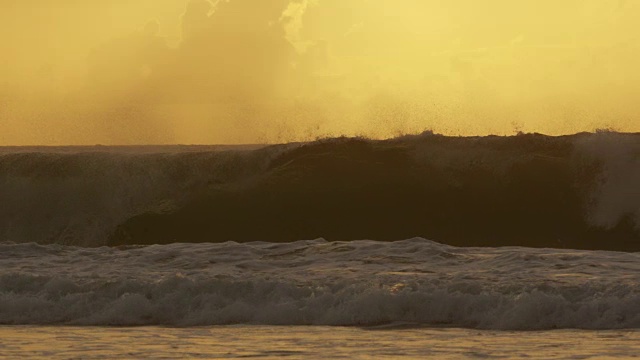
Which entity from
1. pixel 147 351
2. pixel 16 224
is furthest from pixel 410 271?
pixel 16 224

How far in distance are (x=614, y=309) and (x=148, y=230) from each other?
15.0 m

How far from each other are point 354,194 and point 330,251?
8.92m

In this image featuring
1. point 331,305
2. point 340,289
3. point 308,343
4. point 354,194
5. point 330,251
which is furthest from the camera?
point 354,194

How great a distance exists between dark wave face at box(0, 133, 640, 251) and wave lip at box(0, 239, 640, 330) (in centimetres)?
745

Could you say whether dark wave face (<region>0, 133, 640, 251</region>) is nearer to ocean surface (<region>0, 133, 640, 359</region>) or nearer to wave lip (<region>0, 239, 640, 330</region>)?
ocean surface (<region>0, 133, 640, 359</region>)

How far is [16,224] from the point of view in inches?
1044

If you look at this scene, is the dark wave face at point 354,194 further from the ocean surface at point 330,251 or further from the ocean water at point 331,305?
the ocean water at point 331,305

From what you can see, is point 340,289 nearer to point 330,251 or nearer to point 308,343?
→ point 308,343

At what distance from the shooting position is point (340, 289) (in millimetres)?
13273

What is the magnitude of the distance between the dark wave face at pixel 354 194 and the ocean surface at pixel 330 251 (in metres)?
0.04

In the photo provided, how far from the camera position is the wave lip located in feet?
40.0

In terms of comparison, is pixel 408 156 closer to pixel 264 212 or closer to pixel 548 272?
pixel 264 212

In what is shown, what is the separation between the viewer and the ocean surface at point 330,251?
445 inches

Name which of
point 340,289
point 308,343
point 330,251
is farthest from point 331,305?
point 330,251
